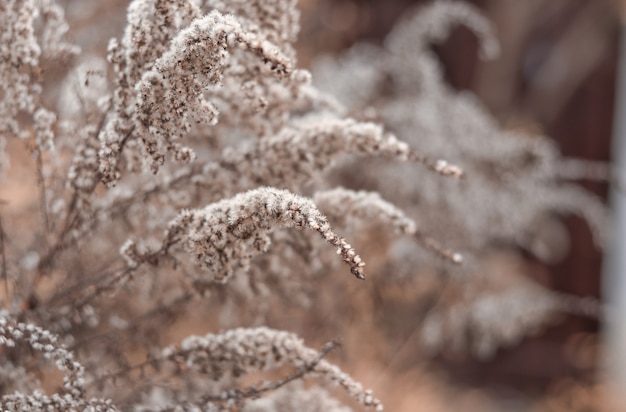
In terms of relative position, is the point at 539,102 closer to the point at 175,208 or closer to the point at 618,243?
the point at 618,243

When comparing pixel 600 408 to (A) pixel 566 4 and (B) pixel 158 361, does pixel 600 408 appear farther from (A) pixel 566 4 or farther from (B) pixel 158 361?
(B) pixel 158 361

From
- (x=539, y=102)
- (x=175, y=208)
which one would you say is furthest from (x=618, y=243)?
(x=175, y=208)

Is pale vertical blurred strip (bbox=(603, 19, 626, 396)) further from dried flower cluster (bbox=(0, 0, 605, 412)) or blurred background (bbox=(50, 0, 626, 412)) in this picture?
dried flower cluster (bbox=(0, 0, 605, 412))

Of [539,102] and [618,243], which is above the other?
[539,102]

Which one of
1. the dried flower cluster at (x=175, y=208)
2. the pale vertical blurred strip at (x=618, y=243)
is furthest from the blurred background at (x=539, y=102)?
the dried flower cluster at (x=175, y=208)

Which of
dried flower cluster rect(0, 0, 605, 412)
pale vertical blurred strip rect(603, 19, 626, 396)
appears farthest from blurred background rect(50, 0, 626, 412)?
dried flower cluster rect(0, 0, 605, 412)

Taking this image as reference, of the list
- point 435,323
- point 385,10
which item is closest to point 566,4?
point 385,10

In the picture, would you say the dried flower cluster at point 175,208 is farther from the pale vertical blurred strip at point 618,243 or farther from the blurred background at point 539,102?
the pale vertical blurred strip at point 618,243
